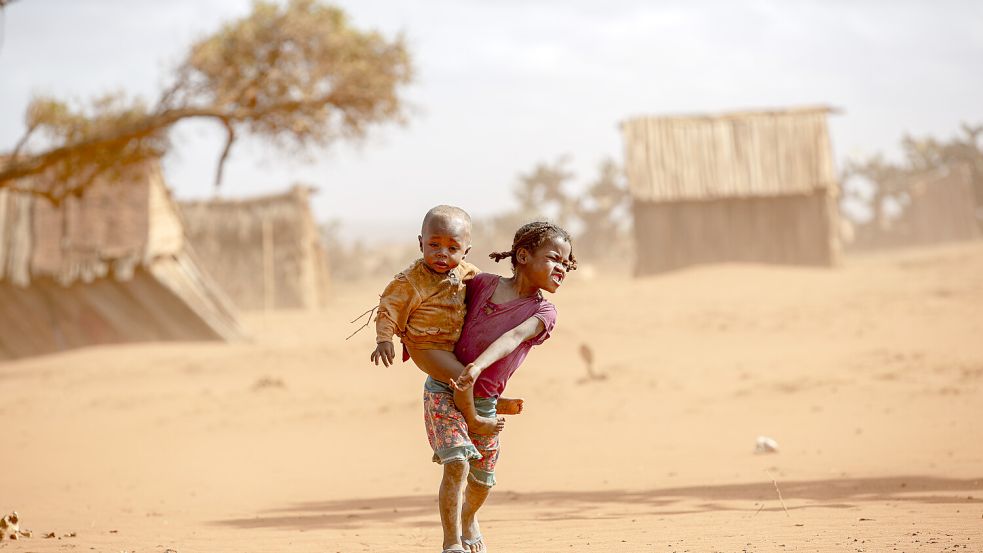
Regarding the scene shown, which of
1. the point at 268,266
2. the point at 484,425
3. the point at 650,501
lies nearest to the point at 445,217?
the point at 484,425

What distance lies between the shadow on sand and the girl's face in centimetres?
201

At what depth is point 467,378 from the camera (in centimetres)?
421

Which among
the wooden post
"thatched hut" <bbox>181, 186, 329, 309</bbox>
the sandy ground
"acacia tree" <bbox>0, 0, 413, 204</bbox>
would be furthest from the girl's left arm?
the wooden post

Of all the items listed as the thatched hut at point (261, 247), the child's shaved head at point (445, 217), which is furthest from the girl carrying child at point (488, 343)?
the thatched hut at point (261, 247)

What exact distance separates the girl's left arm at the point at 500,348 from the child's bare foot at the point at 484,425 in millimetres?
181

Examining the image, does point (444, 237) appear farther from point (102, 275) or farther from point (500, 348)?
point (102, 275)

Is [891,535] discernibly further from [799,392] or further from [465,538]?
[799,392]

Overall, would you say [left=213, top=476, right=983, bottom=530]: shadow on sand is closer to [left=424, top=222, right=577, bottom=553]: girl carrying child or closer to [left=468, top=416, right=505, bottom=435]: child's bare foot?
[left=424, top=222, right=577, bottom=553]: girl carrying child

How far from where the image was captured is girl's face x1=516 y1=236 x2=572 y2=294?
Answer: 4414mm

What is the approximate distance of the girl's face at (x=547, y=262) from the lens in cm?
441

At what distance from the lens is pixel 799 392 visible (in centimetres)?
1138

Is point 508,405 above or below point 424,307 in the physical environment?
below

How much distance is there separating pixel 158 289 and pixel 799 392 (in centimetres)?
1065

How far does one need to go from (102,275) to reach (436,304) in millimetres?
14125
